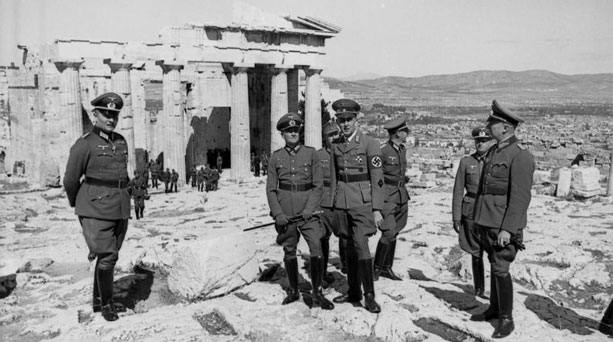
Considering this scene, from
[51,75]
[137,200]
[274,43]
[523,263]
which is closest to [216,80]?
[274,43]

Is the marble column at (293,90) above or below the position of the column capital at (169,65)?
below

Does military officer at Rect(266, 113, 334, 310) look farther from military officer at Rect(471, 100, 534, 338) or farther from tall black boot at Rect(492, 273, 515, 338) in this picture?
tall black boot at Rect(492, 273, 515, 338)

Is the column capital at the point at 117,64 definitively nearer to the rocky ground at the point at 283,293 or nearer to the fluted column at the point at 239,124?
the fluted column at the point at 239,124

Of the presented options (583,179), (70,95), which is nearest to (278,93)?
(70,95)

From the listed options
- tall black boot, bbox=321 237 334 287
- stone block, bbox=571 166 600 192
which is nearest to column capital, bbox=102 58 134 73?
tall black boot, bbox=321 237 334 287

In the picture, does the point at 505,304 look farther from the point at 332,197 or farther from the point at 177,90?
the point at 177,90

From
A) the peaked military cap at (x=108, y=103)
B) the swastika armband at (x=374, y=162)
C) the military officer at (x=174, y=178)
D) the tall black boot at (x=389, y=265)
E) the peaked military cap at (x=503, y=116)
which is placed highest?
the peaked military cap at (x=108, y=103)

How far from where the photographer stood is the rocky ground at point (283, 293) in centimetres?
551

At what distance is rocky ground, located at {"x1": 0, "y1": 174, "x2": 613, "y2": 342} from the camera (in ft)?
18.1

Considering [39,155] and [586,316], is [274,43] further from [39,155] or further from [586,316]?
[586,316]

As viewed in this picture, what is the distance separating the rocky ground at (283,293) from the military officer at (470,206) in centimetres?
35

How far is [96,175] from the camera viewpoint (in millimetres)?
6012

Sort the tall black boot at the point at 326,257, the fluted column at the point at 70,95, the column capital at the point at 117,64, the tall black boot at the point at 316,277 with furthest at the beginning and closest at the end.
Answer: the column capital at the point at 117,64 < the fluted column at the point at 70,95 < the tall black boot at the point at 326,257 < the tall black boot at the point at 316,277

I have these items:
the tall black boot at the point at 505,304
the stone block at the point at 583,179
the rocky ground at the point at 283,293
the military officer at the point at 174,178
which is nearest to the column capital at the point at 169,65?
the military officer at the point at 174,178
